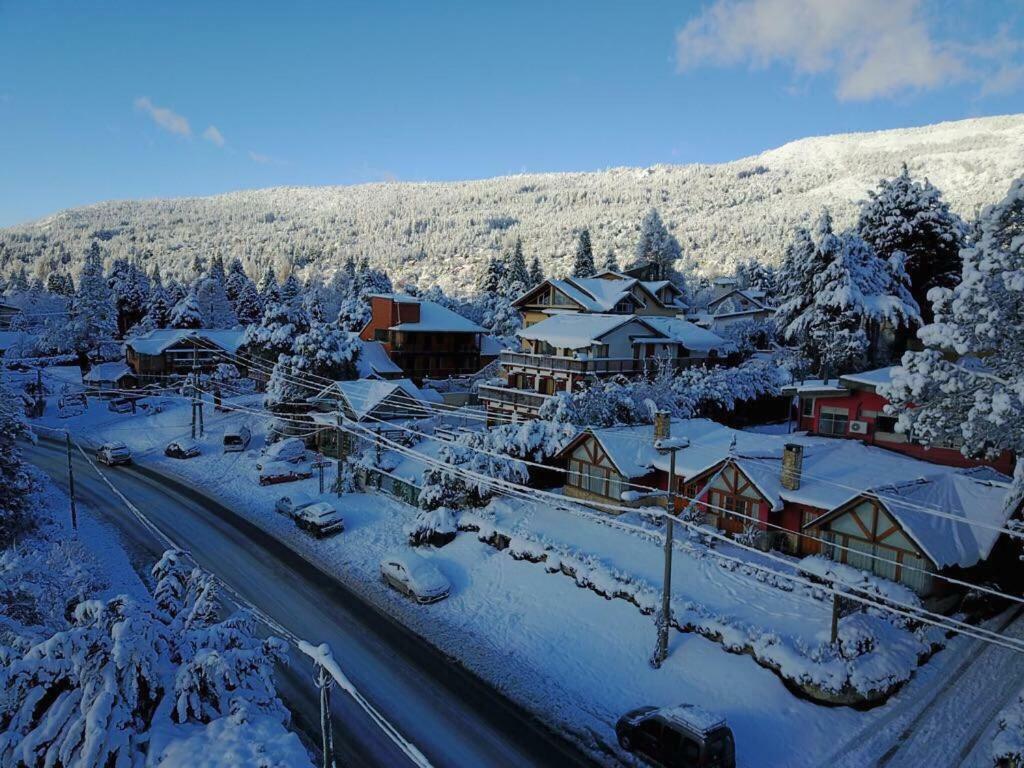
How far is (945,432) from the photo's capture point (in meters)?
21.9

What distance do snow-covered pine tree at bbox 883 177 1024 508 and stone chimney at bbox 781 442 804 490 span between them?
16.2 feet

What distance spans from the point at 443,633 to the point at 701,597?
1021 cm

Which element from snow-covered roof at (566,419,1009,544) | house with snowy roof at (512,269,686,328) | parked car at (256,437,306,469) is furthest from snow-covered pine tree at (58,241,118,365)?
snow-covered roof at (566,419,1009,544)

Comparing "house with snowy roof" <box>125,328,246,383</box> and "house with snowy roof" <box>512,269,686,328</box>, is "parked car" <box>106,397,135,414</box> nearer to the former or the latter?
"house with snowy roof" <box>125,328,246,383</box>

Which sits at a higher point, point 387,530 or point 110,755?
point 110,755

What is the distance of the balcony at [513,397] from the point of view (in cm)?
4381

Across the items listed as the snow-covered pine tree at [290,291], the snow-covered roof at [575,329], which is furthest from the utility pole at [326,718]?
the snow-covered pine tree at [290,291]

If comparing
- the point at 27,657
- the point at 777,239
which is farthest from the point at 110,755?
the point at 777,239

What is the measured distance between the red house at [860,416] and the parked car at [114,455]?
4819cm

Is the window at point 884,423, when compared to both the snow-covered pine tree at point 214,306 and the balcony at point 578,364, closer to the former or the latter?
the balcony at point 578,364

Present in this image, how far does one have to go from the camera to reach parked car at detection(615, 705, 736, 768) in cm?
1616

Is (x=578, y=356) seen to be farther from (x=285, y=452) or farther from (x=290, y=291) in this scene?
(x=290, y=291)

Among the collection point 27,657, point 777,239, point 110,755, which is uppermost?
point 777,239

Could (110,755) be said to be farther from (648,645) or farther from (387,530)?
(387,530)
